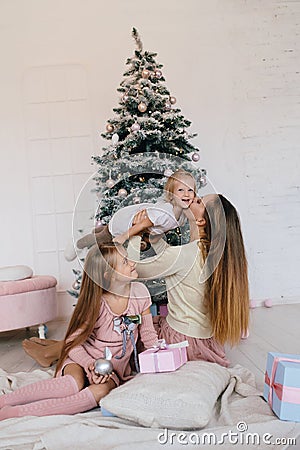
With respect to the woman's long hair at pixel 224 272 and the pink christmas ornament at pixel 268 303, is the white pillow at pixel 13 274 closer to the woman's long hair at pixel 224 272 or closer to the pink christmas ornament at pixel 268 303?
the woman's long hair at pixel 224 272

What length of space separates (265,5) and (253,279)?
6.97 ft

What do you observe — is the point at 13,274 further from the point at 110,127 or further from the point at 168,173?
the point at 168,173

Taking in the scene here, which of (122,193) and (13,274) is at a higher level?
(122,193)

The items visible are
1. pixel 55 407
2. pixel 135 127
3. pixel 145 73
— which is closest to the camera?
pixel 55 407

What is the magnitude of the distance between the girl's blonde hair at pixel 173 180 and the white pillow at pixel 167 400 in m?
0.61

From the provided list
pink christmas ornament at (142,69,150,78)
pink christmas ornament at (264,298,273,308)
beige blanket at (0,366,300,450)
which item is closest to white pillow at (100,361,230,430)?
beige blanket at (0,366,300,450)

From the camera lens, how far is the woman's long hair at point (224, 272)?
200 centimetres

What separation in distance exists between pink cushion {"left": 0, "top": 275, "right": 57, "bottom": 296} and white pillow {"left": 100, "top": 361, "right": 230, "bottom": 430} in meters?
1.59

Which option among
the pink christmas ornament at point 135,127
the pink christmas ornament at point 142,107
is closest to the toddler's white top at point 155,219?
the pink christmas ornament at point 135,127

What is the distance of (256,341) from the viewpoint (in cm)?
273

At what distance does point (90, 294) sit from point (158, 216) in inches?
15.5

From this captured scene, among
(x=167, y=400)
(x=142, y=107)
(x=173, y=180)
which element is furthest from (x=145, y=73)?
(x=167, y=400)

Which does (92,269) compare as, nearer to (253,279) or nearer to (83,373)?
(83,373)

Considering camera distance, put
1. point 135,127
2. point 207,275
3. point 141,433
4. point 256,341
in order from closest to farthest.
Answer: point 141,433
point 207,275
point 256,341
point 135,127
